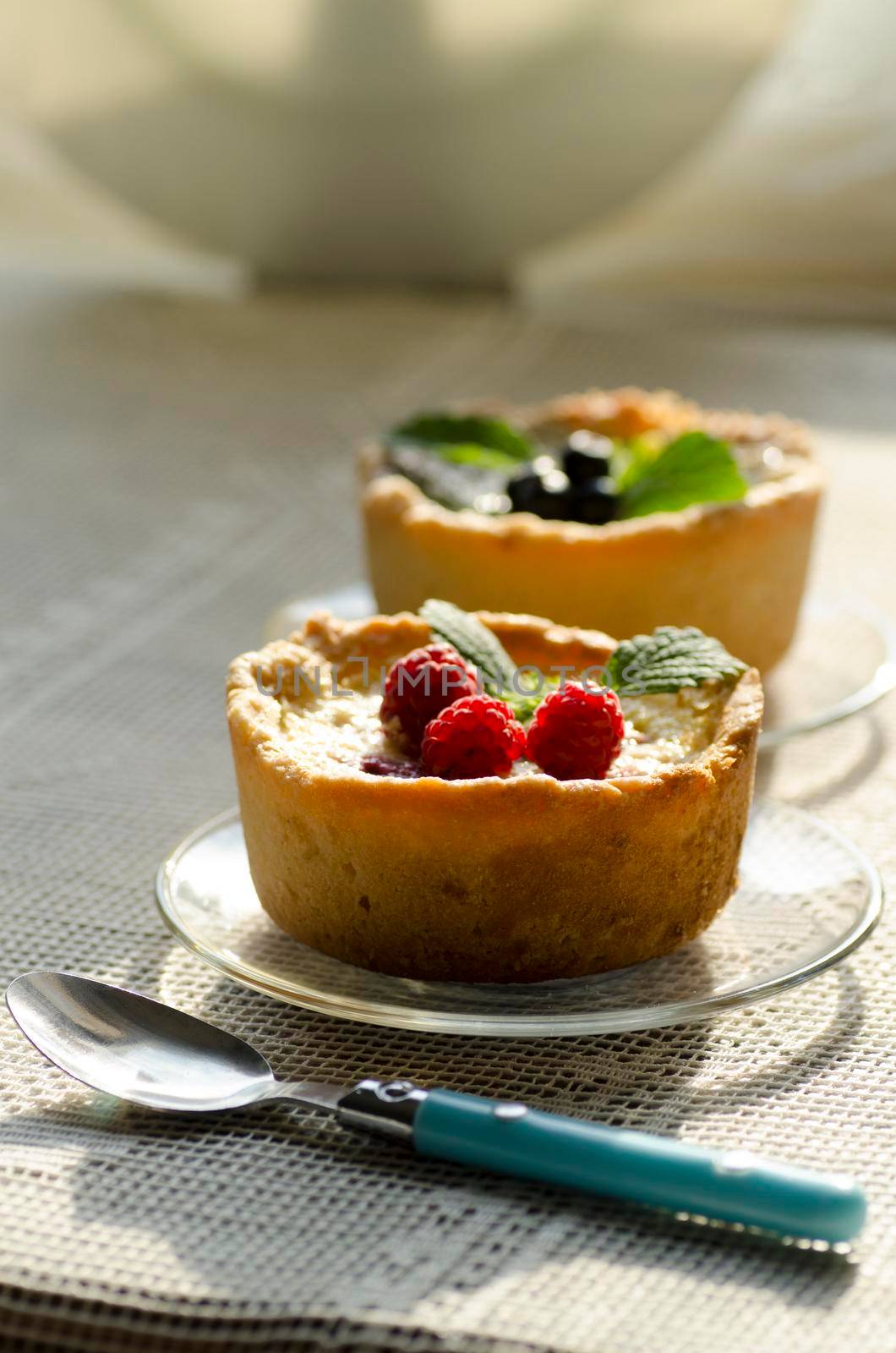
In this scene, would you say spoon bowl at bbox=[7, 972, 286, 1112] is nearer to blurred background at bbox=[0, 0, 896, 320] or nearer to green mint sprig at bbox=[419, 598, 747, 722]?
green mint sprig at bbox=[419, 598, 747, 722]

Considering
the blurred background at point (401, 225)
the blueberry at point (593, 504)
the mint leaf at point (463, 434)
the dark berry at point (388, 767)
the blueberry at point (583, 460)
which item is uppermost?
the blurred background at point (401, 225)

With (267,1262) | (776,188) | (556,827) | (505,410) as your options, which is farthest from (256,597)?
(776,188)

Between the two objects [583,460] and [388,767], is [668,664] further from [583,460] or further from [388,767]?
[583,460]

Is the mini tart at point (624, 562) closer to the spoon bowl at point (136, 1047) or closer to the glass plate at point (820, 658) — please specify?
the glass plate at point (820, 658)

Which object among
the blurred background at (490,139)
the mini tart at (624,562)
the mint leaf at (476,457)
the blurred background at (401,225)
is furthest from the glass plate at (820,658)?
the blurred background at (490,139)

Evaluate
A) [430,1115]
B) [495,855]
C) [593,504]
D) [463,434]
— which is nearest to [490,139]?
[463,434]

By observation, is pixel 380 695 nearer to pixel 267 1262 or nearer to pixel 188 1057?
pixel 188 1057

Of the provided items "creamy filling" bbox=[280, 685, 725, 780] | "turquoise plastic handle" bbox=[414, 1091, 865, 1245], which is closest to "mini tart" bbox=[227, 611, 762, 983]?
"creamy filling" bbox=[280, 685, 725, 780]
